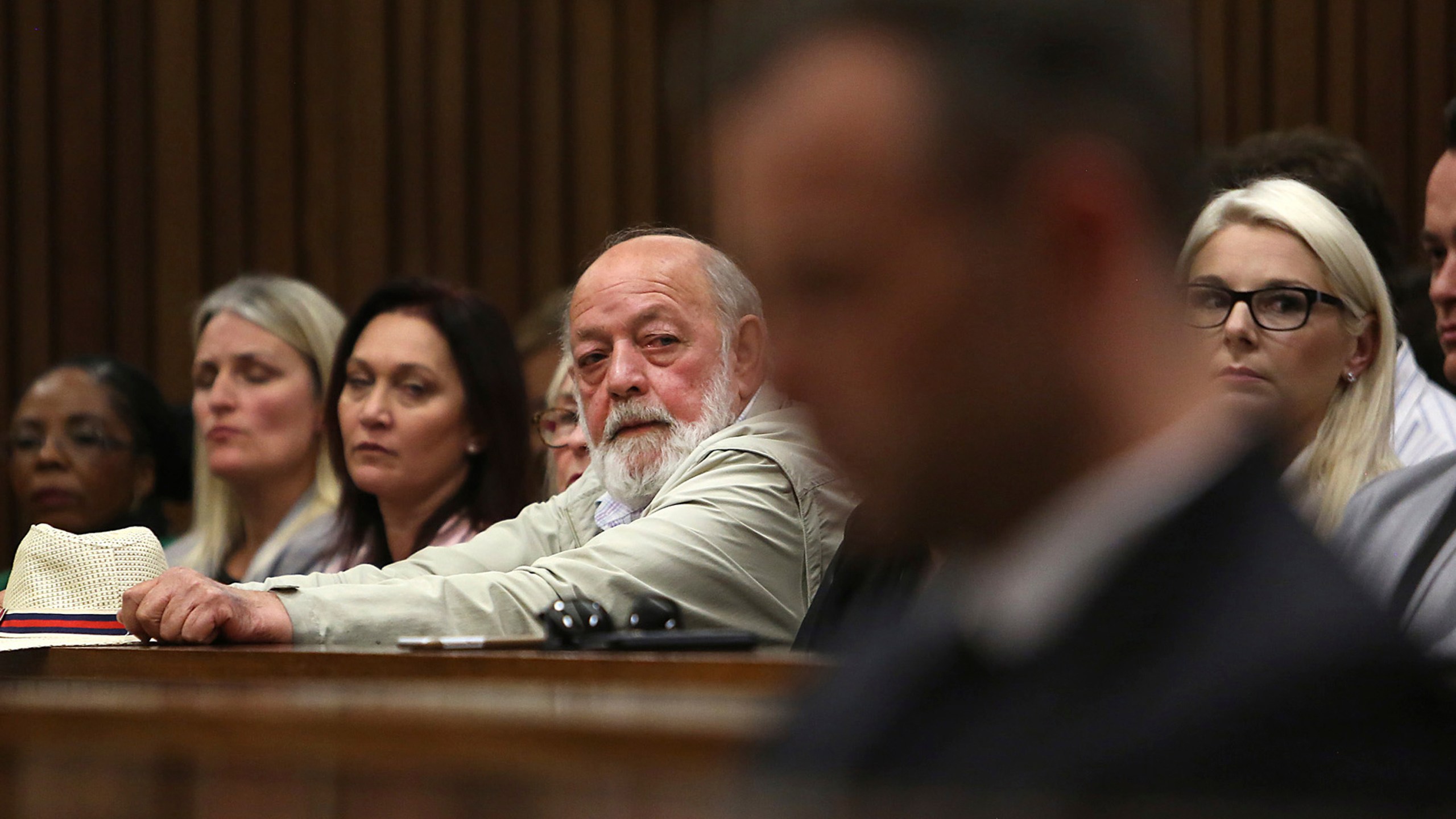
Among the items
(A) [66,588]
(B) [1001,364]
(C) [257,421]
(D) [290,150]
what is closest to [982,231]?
(B) [1001,364]

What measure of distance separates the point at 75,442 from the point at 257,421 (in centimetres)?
80

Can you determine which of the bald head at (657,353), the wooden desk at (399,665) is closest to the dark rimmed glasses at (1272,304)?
the bald head at (657,353)

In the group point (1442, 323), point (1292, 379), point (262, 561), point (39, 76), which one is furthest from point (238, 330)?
point (1442, 323)

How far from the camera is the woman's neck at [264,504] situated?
438cm

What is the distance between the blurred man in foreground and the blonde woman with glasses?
364 centimetres

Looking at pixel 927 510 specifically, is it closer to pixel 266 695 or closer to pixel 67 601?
pixel 266 695

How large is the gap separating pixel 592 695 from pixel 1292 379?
224 centimetres

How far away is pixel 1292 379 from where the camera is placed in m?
2.87

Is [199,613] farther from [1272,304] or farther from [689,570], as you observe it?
[1272,304]

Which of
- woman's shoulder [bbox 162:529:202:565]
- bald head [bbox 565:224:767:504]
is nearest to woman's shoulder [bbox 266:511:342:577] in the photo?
woman's shoulder [bbox 162:529:202:565]

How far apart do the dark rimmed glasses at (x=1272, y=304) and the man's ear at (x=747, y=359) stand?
85 cm

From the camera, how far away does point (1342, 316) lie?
9.48 feet

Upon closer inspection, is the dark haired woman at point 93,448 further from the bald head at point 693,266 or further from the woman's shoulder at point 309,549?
the bald head at point 693,266

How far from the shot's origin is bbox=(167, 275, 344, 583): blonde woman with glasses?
170 inches
